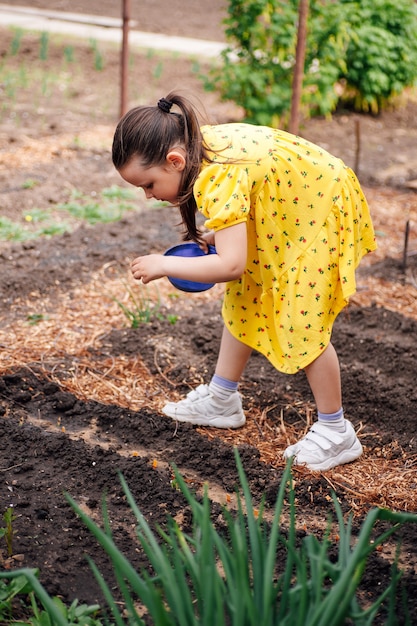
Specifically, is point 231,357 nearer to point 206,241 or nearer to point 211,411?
point 211,411

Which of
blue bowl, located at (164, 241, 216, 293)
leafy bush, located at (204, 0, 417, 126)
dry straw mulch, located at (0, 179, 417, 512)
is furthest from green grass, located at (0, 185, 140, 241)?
blue bowl, located at (164, 241, 216, 293)

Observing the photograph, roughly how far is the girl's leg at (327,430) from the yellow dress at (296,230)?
0.08 meters

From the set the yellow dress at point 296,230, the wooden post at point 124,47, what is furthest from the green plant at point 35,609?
the wooden post at point 124,47

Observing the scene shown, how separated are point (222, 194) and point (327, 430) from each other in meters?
0.89

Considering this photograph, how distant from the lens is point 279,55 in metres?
6.34

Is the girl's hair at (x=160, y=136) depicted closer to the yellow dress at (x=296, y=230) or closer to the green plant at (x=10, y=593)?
the yellow dress at (x=296, y=230)

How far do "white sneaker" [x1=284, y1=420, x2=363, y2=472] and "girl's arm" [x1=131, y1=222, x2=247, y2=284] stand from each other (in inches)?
27.0

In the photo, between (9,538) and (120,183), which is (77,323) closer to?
(9,538)

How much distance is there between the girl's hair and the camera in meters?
2.19

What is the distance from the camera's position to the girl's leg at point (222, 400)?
9.12ft

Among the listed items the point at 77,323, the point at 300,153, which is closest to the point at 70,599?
the point at 300,153

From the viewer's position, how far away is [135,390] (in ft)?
10.0

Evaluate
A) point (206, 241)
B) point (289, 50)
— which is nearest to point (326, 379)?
point (206, 241)

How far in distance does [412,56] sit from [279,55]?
1.79 metres
